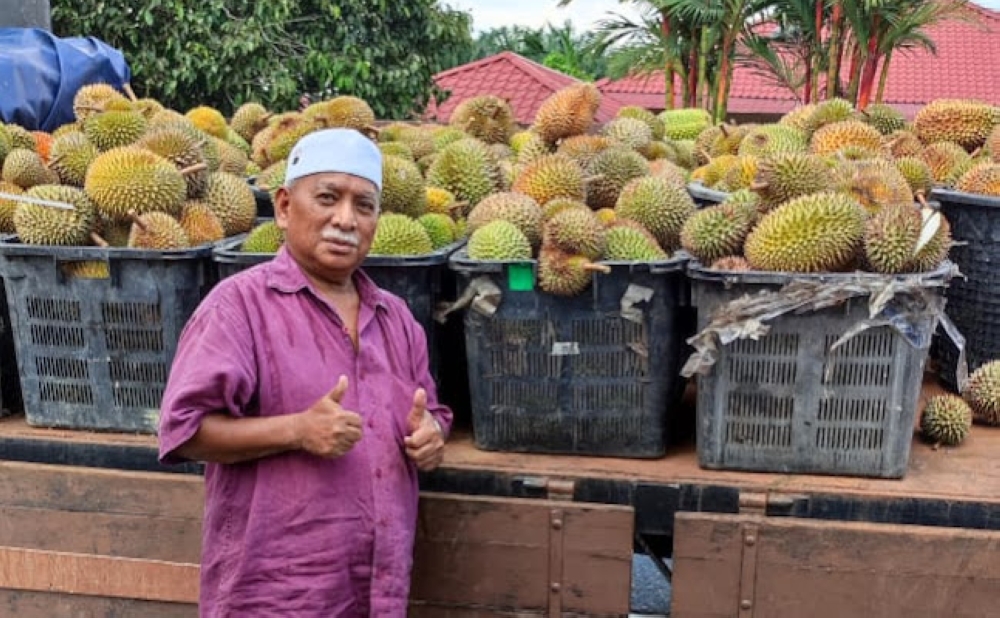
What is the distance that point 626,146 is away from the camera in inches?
127

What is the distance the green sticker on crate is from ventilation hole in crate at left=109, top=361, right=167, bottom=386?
2.94 ft

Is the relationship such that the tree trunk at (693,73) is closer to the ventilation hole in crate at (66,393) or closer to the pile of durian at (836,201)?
the pile of durian at (836,201)

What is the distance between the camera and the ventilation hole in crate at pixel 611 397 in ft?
7.30

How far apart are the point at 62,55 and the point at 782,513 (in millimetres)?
4223

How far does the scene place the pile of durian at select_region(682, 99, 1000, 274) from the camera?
2.15m

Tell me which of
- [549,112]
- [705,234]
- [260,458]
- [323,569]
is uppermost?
[549,112]

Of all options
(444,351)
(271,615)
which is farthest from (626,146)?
(271,615)

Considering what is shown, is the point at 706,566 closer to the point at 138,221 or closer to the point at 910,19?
the point at 138,221

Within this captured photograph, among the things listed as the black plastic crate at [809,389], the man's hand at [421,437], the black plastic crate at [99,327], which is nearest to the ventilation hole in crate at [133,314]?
the black plastic crate at [99,327]

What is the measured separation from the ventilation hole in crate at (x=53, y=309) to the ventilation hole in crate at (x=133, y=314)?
0.27 ft

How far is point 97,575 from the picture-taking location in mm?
2338

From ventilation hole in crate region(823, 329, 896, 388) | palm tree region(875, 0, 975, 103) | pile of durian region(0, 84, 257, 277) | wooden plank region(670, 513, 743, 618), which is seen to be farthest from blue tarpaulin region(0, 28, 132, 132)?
palm tree region(875, 0, 975, 103)

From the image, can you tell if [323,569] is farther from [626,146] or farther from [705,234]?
[626,146]

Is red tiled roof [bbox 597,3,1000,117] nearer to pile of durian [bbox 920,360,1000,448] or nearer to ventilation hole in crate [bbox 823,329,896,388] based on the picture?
pile of durian [bbox 920,360,1000,448]
